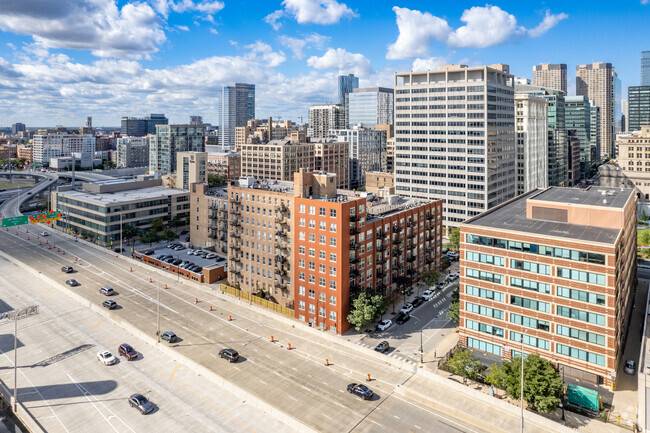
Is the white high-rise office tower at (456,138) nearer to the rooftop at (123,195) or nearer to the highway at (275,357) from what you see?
the rooftop at (123,195)

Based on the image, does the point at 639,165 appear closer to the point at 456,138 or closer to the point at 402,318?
the point at 456,138

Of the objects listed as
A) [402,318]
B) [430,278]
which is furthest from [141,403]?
[430,278]

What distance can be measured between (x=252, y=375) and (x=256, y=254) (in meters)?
34.6

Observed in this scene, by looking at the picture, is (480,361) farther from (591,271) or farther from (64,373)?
(64,373)

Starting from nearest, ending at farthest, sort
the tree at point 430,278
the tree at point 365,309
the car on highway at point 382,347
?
the car on highway at point 382,347 < the tree at point 365,309 < the tree at point 430,278

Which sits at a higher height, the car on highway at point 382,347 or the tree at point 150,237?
the tree at point 150,237

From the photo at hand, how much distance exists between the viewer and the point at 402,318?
274ft

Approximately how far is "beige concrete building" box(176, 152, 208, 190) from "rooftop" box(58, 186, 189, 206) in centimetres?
615

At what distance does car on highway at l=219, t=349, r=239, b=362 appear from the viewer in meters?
66.9

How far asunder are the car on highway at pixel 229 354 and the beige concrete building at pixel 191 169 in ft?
355

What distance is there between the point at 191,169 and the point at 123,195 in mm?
27254

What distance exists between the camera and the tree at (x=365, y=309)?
74750 mm

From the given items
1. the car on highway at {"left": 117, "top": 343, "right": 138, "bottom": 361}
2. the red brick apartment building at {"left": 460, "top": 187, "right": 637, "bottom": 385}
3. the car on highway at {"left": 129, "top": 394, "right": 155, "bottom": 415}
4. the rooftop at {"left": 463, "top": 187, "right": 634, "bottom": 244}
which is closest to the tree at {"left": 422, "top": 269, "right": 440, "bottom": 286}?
the rooftop at {"left": 463, "top": 187, "right": 634, "bottom": 244}

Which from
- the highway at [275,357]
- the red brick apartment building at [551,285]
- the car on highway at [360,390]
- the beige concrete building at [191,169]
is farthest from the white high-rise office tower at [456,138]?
the car on highway at [360,390]
